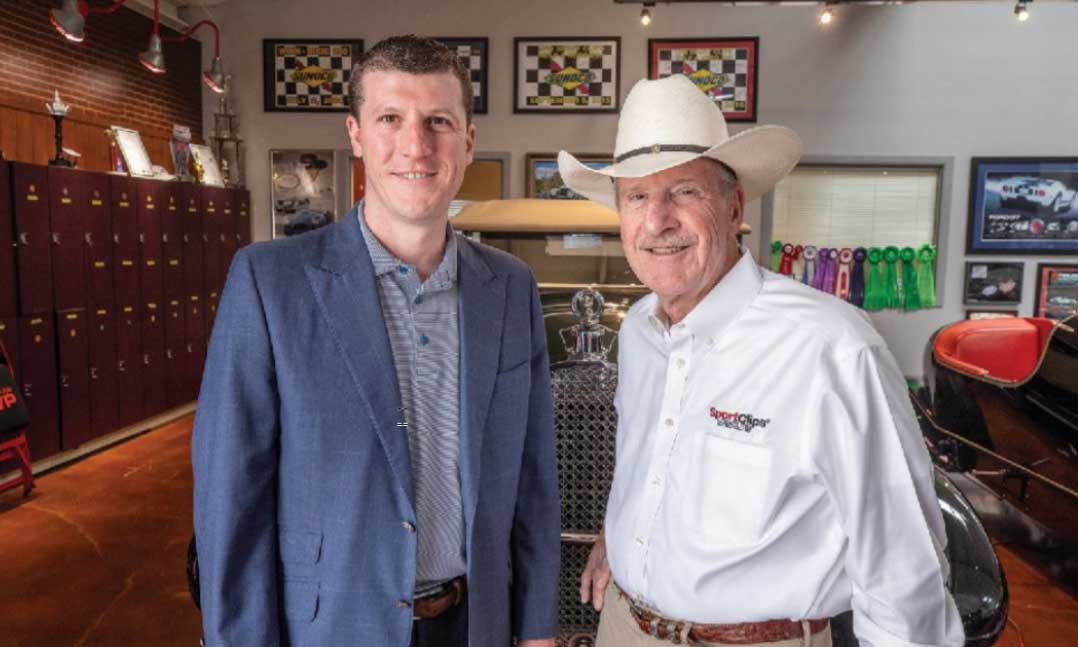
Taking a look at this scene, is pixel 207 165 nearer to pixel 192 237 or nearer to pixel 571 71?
pixel 192 237

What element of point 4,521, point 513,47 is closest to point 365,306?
point 4,521

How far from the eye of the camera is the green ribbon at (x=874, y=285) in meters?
7.45

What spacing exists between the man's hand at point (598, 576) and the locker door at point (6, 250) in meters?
4.61

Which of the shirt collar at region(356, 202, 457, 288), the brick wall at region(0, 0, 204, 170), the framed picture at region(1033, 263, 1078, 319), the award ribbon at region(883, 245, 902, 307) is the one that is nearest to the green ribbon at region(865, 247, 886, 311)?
the award ribbon at region(883, 245, 902, 307)

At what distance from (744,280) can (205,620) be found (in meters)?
1.15

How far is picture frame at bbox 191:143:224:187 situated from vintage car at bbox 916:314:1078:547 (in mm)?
6136

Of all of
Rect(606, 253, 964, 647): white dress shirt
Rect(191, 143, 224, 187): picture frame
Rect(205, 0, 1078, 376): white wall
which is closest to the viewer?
Rect(606, 253, 964, 647): white dress shirt

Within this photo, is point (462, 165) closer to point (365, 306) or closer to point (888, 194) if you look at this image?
point (365, 306)

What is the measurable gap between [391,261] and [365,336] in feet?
0.56

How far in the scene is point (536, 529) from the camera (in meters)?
1.59

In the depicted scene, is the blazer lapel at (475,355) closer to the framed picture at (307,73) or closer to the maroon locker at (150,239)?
the maroon locker at (150,239)

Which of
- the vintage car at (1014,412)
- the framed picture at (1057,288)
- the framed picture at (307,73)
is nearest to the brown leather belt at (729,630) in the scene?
the vintage car at (1014,412)

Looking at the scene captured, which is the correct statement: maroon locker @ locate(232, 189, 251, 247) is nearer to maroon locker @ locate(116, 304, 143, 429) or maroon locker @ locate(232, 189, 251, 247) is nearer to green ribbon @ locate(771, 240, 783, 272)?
maroon locker @ locate(116, 304, 143, 429)

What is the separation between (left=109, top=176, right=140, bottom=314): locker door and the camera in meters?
5.75
